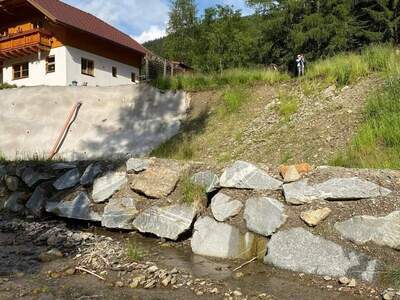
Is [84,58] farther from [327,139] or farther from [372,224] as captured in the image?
[372,224]

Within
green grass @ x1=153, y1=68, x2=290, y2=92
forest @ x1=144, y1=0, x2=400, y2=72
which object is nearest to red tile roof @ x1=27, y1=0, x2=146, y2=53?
forest @ x1=144, y1=0, x2=400, y2=72

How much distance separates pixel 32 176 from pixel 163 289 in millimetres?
5481

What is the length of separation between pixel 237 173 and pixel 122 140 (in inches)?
432

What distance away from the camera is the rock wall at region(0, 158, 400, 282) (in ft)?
19.7

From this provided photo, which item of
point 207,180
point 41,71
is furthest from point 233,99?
point 41,71

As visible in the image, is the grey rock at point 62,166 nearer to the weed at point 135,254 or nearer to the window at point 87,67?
the weed at point 135,254

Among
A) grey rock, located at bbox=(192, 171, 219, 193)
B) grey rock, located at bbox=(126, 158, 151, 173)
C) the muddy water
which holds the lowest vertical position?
the muddy water

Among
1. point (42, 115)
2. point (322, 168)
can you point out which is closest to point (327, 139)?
point (322, 168)

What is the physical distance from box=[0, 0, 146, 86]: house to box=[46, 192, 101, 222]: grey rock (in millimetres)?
21953

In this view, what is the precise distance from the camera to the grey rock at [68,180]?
935 centimetres

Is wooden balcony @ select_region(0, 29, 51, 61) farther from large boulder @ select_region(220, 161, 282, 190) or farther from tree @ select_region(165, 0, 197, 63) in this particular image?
large boulder @ select_region(220, 161, 282, 190)

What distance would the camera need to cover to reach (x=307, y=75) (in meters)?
16.2

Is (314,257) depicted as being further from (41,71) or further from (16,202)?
(41,71)

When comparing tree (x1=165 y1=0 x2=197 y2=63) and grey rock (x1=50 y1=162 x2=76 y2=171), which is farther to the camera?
tree (x1=165 y1=0 x2=197 y2=63)
